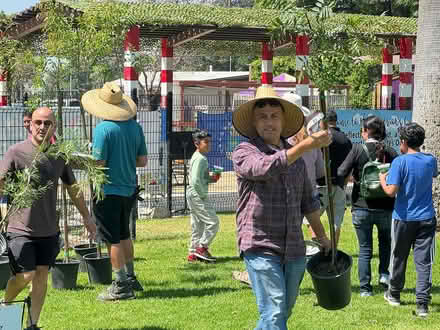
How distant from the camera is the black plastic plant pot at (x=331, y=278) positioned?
5426 mm

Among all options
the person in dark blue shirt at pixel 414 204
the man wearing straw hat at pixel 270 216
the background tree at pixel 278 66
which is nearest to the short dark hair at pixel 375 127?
the person in dark blue shirt at pixel 414 204

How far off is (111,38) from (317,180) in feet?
9.86

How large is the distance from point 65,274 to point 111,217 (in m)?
1.02

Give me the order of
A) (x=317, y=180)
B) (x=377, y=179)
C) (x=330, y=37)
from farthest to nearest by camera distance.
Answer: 1. (x=317, y=180)
2. (x=377, y=179)
3. (x=330, y=37)

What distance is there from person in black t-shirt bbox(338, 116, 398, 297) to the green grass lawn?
0.39m

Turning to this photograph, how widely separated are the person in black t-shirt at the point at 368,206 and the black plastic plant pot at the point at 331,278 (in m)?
2.35

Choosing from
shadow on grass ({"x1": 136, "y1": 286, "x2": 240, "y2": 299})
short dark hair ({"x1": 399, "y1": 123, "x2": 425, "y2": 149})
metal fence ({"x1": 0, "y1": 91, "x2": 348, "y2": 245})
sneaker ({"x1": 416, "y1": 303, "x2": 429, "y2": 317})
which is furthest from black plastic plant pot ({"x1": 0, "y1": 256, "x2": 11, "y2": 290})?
short dark hair ({"x1": 399, "y1": 123, "x2": 425, "y2": 149})

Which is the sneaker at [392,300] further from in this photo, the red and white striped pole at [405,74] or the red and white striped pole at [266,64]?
the red and white striped pole at [266,64]

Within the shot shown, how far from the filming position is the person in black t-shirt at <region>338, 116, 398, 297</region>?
7.82 meters

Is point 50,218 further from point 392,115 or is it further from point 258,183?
point 392,115

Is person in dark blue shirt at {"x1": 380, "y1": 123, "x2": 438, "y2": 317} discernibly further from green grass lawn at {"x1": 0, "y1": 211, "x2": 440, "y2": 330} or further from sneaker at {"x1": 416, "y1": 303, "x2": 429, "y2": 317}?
green grass lawn at {"x1": 0, "y1": 211, "x2": 440, "y2": 330}

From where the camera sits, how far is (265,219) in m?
4.88

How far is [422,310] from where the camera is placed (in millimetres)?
7266

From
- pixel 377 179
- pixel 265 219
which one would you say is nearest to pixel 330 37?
pixel 265 219
